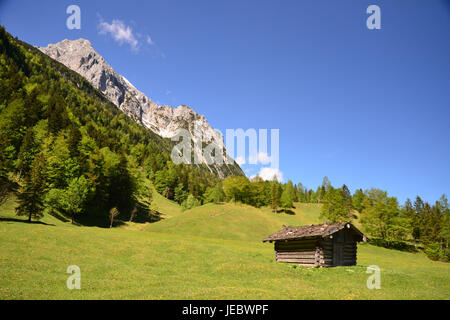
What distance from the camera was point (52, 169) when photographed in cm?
5681

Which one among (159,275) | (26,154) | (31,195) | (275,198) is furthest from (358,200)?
(26,154)

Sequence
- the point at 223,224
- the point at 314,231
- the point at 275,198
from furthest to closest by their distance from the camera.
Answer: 1. the point at 275,198
2. the point at 223,224
3. the point at 314,231

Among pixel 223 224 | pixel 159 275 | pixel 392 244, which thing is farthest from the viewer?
pixel 223 224

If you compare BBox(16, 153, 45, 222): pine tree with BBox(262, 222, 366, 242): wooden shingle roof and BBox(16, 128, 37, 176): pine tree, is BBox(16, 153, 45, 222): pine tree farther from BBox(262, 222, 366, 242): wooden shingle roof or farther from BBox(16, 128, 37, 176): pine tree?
BBox(262, 222, 366, 242): wooden shingle roof

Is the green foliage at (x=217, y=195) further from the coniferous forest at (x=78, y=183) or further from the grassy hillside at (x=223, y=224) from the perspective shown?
the grassy hillside at (x=223, y=224)

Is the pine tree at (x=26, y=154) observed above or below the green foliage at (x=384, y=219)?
above

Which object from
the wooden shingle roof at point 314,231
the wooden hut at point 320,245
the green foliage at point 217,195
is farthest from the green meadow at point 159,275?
the green foliage at point 217,195

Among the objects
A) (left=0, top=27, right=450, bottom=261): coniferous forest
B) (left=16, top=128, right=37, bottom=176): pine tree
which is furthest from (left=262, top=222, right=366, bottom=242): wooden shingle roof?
(left=16, top=128, right=37, bottom=176): pine tree

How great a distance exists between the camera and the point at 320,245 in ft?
84.8

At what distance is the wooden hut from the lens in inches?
1017

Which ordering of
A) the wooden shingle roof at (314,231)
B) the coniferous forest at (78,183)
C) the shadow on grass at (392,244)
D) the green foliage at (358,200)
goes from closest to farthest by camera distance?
the wooden shingle roof at (314,231) < the coniferous forest at (78,183) < the shadow on grass at (392,244) < the green foliage at (358,200)

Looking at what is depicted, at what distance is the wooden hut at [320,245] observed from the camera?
25.8 meters

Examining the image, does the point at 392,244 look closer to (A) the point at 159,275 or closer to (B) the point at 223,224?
(B) the point at 223,224
